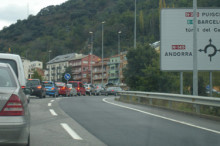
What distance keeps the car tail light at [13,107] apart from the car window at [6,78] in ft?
1.46

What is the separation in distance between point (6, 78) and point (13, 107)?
2.32 feet

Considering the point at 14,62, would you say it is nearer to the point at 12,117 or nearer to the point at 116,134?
the point at 116,134

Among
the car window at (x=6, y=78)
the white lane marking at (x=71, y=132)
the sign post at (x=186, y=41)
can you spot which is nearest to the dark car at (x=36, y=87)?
the sign post at (x=186, y=41)

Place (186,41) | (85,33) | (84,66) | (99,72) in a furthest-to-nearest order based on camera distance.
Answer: (85,33) → (84,66) → (99,72) → (186,41)

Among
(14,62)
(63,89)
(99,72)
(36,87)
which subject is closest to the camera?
(14,62)

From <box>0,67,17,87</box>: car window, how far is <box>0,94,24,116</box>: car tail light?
17.5 inches

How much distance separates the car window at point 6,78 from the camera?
18.6ft

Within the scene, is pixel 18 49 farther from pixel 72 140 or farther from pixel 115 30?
pixel 72 140

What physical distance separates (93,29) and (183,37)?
150285mm

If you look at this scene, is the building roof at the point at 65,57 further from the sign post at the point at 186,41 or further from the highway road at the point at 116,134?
the highway road at the point at 116,134

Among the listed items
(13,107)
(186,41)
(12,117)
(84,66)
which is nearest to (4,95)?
(13,107)

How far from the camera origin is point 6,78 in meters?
5.79

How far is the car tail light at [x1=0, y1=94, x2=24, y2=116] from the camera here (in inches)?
205

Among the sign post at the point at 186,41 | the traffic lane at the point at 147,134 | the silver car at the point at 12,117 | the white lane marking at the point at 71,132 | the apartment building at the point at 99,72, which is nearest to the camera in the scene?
the silver car at the point at 12,117
